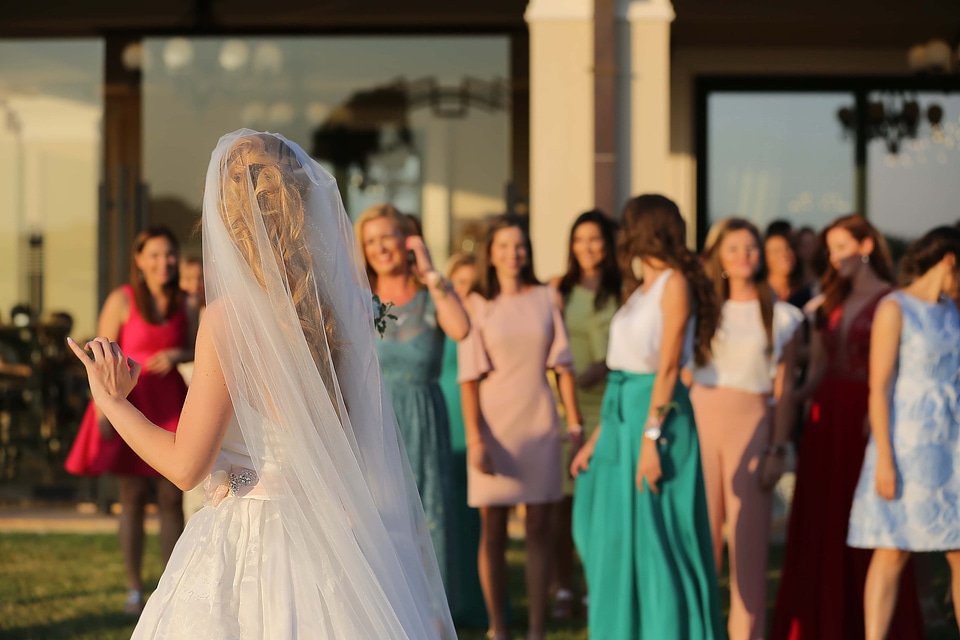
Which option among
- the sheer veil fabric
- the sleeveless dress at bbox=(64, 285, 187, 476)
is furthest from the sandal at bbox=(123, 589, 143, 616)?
the sheer veil fabric

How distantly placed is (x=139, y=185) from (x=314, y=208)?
6.33 metres

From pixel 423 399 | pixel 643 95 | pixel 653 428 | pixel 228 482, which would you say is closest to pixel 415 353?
pixel 423 399

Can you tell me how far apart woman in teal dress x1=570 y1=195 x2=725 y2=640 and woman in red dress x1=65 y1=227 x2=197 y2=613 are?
2565 mm

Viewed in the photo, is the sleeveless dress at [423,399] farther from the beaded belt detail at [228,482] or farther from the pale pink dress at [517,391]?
the beaded belt detail at [228,482]

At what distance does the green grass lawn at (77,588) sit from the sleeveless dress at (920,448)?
129cm

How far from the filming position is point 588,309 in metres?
6.48

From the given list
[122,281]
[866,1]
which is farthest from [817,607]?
[122,281]

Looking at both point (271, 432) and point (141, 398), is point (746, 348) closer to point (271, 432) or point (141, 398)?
point (141, 398)

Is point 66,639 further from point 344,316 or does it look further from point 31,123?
point 31,123

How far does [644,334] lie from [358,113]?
567cm

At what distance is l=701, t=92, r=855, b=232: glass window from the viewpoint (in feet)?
33.6

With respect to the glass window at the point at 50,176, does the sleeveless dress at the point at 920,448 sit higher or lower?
lower

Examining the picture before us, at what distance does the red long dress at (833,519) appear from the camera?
5418mm

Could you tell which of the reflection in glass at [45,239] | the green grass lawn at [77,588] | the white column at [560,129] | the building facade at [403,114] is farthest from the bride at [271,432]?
the reflection in glass at [45,239]
